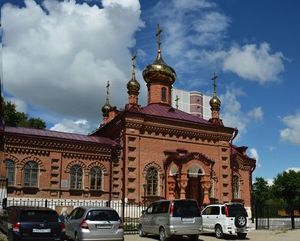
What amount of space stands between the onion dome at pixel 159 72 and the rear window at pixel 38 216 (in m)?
23.0

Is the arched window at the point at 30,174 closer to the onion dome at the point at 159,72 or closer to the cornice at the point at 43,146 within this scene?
the cornice at the point at 43,146

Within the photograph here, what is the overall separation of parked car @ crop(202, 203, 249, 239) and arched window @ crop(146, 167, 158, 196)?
8894mm

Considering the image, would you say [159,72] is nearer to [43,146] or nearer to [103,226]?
[43,146]

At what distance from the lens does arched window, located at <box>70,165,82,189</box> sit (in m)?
27.2

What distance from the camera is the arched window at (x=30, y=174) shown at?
25709 mm

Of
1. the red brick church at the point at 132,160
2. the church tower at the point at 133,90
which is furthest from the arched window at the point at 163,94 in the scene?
the church tower at the point at 133,90

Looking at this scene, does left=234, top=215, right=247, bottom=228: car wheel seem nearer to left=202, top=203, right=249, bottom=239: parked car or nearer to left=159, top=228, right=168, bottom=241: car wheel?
left=202, top=203, right=249, bottom=239: parked car

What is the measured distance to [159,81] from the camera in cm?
3562

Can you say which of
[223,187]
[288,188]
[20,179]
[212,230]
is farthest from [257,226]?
[288,188]

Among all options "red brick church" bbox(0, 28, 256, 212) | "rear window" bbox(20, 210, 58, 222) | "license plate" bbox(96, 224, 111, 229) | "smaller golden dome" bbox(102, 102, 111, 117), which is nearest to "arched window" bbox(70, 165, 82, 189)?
"red brick church" bbox(0, 28, 256, 212)

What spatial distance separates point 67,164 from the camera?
89.2 ft

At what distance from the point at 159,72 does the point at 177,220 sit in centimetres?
2038

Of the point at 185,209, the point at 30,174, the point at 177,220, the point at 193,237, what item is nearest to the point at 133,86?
the point at 30,174

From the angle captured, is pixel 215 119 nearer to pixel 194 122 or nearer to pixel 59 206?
pixel 194 122
